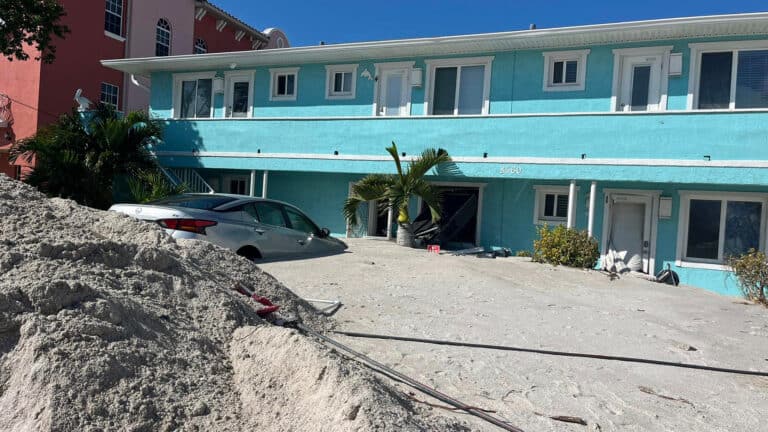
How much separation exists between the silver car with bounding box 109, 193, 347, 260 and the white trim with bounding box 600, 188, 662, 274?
6.59 meters

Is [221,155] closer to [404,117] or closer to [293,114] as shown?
[293,114]

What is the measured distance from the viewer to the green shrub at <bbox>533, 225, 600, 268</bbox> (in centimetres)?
1129

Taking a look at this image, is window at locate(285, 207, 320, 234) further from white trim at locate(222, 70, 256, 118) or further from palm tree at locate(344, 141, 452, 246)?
white trim at locate(222, 70, 256, 118)

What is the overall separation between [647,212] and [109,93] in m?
19.6

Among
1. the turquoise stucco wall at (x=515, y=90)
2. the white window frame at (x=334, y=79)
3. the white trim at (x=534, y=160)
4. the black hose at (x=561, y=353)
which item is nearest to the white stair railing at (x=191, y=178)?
the white trim at (x=534, y=160)

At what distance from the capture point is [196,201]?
878 cm

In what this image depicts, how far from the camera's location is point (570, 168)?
1266cm

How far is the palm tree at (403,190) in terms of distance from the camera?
12.9m

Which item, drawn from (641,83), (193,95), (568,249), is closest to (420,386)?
(568,249)

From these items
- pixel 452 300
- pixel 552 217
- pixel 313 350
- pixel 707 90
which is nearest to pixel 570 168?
pixel 552 217

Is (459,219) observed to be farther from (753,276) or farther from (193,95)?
(193,95)

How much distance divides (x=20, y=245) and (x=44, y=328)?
0.93 meters

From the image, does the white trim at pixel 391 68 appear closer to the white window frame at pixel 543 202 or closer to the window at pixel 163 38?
the white window frame at pixel 543 202

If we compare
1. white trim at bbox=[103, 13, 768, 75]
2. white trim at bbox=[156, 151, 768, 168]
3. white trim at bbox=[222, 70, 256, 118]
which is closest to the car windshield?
white trim at bbox=[156, 151, 768, 168]
